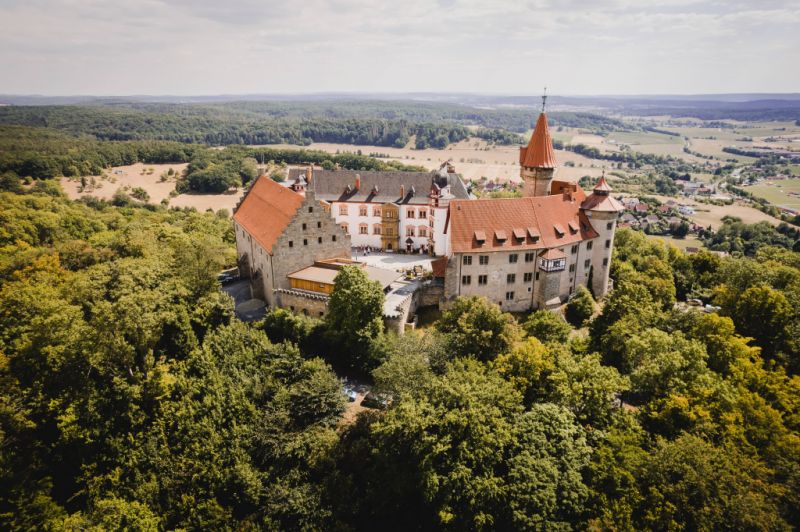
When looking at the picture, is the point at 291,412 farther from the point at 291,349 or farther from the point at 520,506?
the point at 520,506

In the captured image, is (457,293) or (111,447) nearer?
(111,447)

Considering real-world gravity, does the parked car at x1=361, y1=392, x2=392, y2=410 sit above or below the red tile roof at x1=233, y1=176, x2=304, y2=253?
below

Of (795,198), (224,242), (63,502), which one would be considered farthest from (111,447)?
(795,198)

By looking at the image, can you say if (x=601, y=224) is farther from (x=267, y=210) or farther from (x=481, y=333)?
(x=267, y=210)

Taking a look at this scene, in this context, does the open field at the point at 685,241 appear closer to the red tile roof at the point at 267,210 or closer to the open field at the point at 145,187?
the red tile roof at the point at 267,210

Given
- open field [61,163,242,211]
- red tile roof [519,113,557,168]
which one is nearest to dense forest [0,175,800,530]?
red tile roof [519,113,557,168]

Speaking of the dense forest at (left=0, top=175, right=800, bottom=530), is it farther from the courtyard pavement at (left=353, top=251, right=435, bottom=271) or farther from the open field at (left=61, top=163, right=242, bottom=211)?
the open field at (left=61, top=163, right=242, bottom=211)

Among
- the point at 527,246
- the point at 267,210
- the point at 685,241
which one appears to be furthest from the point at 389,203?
the point at 685,241
